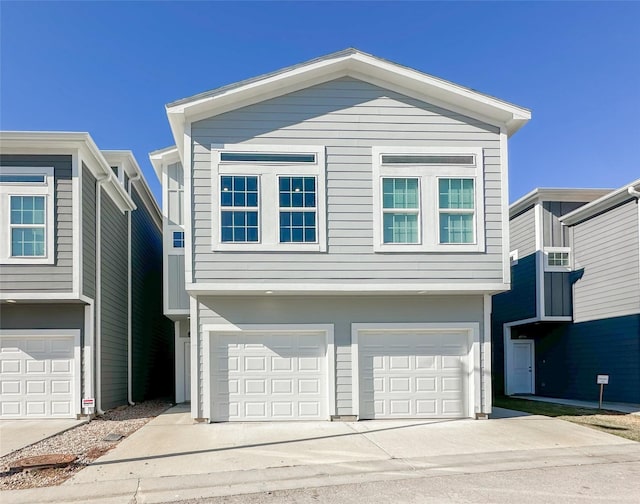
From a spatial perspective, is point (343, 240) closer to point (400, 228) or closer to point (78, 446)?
point (400, 228)

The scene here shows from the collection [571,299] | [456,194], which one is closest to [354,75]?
[456,194]

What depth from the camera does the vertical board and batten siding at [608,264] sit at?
13.0 metres

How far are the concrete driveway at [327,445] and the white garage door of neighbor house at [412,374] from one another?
1.12ft

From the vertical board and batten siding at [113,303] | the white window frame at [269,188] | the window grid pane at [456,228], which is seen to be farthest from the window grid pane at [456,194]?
the vertical board and batten siding at [113,303]

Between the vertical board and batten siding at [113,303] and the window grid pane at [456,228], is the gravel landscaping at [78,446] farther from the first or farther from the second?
the window grid pane at [456,228]

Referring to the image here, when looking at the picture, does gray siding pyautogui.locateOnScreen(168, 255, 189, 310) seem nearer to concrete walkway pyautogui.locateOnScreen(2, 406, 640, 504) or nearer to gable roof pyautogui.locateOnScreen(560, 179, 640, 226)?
concrete walkway pyautogui.locateOnScreen(2, 406, 640, 504)

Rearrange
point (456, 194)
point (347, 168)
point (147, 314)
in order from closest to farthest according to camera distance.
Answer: point (347, 168) < point (456, 194) < point (147, 314)

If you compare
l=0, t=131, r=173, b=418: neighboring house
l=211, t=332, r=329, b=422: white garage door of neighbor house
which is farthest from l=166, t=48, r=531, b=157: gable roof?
l=211, t=332, r=329, b=422: white garage door of neighbor house

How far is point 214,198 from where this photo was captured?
31.9ft

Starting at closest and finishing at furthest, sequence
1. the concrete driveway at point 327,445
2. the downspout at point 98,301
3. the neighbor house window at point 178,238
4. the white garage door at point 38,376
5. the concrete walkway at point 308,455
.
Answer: the concrete walkway at point 308,455
the concrete driveway at point 327,445
the white garage door at point 38,376
the downspout at point 98,301
the neighbor house window at point 178,238

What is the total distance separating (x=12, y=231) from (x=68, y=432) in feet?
12.8

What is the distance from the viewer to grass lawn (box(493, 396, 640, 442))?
365 inches

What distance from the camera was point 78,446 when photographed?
807 centimetres

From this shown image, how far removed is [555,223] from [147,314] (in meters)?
12.5
